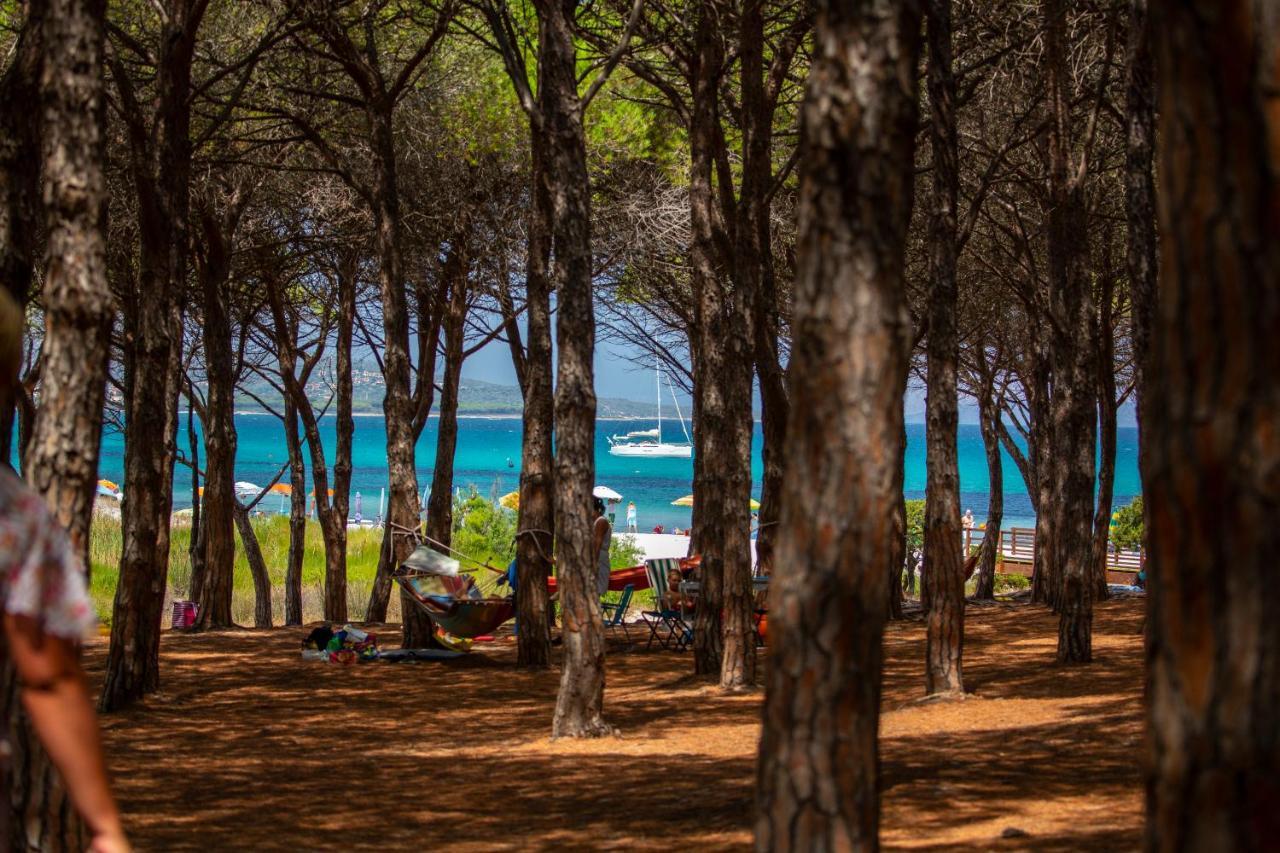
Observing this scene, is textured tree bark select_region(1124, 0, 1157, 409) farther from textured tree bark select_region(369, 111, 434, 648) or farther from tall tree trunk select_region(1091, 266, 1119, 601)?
tall tree trunk select_region(1091, 266, 1119, 601)

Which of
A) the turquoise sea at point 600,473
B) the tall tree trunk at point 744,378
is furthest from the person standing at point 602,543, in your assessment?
the turquoise sea at point 600,473

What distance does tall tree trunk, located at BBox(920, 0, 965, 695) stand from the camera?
934 cm

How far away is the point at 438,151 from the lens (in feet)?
61.1

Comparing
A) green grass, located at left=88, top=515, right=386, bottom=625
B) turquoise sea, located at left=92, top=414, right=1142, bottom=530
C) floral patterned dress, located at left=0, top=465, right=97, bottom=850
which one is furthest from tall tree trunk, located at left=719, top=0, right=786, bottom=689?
turquoise sea, located at left=92, top=414, right=1142, bottom=530

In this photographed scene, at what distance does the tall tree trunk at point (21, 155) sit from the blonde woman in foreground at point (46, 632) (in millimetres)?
4553

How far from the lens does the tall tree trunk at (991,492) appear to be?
2311cm

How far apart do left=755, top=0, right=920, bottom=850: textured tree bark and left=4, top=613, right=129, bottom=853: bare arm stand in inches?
76.1

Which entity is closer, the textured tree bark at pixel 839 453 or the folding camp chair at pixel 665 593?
the textured tree bark at pixel 839 453

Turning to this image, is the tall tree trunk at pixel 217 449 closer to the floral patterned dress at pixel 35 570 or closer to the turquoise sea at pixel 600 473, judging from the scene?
the floral patterned dress at pixel 35 570

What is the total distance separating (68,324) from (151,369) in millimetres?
4745

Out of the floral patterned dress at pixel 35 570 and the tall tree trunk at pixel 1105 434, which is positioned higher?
the tall tree trunk at pixel 1105 434

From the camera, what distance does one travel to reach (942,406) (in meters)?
9.62

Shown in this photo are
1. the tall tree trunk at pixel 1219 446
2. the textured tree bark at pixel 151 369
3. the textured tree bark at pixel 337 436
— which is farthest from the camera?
the textured tree bark at pixel 337 436

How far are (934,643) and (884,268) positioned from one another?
6.27 metres
